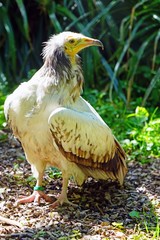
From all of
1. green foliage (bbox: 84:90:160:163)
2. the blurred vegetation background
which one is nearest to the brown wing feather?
green foliage (bbox: 84:90:160:163)

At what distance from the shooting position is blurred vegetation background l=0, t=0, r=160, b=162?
664 centimetres

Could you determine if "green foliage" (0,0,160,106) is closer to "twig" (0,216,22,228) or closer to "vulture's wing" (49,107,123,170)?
"vulture's wing" (49,107,123,170)

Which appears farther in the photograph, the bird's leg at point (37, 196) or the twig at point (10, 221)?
the bird's leg at point (37, 196)

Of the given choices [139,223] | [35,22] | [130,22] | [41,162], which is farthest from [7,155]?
[35,22]

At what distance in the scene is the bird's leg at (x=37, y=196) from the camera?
13.3 feet

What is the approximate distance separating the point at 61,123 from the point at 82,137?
0.72 feet

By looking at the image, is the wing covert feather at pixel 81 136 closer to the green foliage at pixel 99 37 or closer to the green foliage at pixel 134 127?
the green foliage at pixel 134 127

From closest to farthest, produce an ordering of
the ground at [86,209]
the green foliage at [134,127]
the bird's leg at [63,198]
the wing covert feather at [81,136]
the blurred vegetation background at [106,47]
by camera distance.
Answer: the ground at [86,209], the wing covert feather at [81,136], the bird's leg at [63,198], the green foliage at [134,127], the blurred vegetation background at [106,47]

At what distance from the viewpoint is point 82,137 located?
3883 millimetres

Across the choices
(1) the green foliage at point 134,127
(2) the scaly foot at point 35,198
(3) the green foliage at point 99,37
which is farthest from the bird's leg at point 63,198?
(3) the green foliage at point 99,37

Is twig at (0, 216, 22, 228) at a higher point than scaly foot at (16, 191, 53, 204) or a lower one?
higher

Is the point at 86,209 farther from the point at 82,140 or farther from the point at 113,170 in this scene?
the point at 82,140

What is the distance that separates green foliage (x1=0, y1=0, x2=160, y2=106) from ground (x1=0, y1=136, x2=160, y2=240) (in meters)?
2.04

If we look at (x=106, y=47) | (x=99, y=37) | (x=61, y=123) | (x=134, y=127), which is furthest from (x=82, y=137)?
(x=106, y=47)
